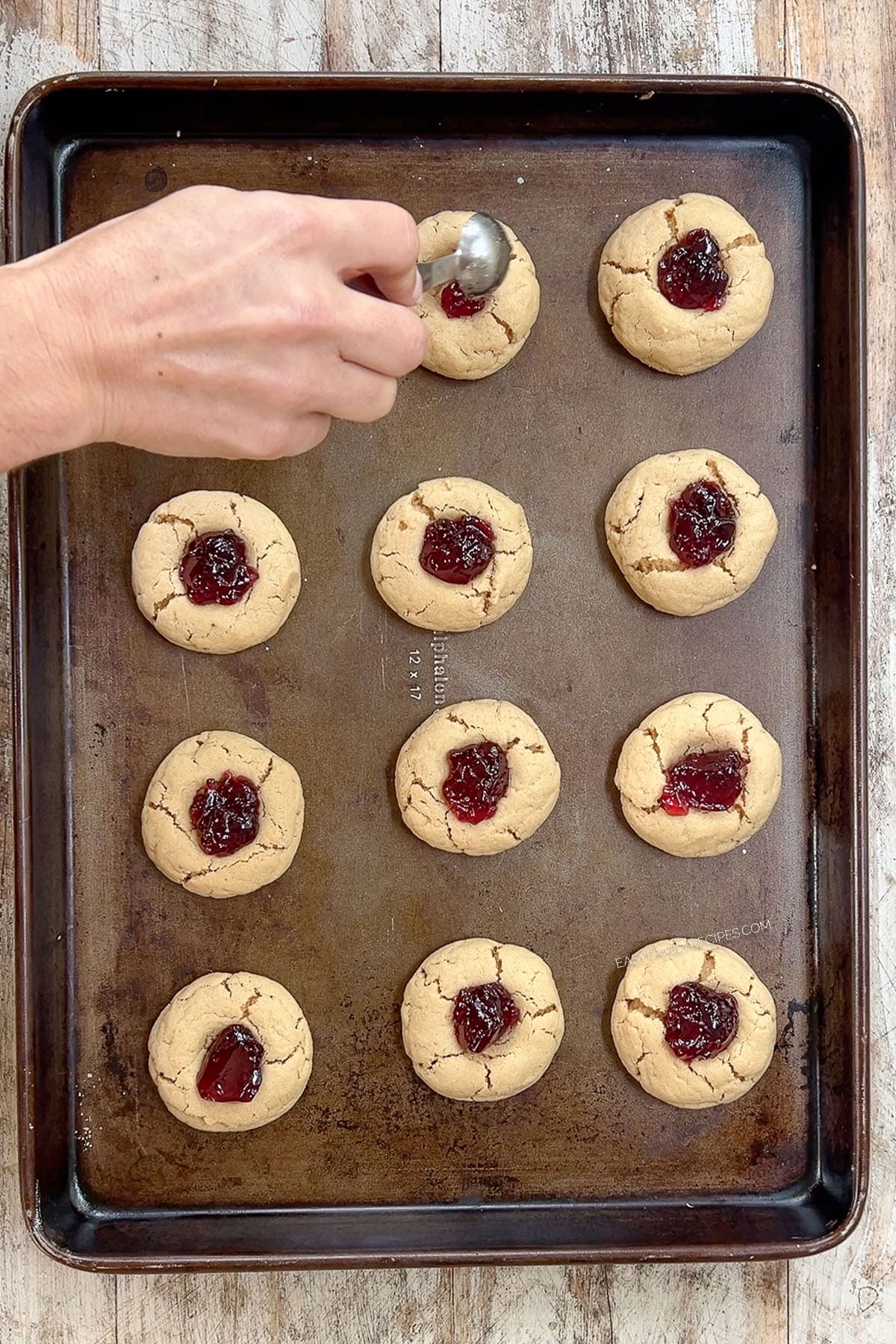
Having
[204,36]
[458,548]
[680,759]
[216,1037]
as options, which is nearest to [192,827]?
[216,1037]

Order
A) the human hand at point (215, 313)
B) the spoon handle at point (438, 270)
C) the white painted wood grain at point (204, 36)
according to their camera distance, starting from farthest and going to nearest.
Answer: the white painted wood grain at point (204, 36) < the spoon handle at point (438, 270) < the human hand at point (215, 313)

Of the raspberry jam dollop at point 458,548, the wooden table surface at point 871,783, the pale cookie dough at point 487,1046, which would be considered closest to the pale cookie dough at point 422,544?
the raspberry jam dollop at point 458,548

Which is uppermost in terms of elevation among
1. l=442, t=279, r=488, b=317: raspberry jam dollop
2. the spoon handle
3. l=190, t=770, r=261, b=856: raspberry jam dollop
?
the spoon handle

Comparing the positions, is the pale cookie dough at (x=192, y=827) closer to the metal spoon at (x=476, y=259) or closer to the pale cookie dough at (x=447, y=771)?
the pale cookie dough at (x=447, y=771)

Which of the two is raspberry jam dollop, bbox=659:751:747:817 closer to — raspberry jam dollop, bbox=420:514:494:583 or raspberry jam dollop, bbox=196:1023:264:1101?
raspberry jam dollop, bbox=420:514:494:583

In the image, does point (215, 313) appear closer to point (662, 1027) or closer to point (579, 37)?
point (579, 37)

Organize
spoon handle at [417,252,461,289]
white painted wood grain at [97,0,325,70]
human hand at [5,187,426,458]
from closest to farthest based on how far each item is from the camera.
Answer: human hand at [5,187,426,458] → spoon handle at [417,252,461,289] → white painted wood grain at [97,0,325,70]

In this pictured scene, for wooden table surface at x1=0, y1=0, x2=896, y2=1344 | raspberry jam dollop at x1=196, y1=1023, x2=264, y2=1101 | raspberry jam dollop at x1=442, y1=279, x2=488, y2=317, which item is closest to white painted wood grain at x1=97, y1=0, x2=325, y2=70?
wooden table surface at x1=0, y1=0, x2=896, y2=1344
